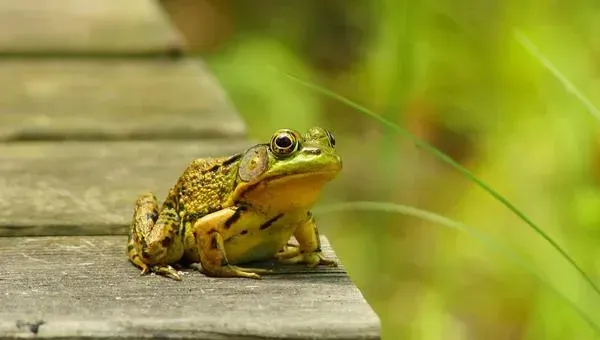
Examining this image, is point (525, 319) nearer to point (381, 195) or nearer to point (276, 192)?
point (381, 195)

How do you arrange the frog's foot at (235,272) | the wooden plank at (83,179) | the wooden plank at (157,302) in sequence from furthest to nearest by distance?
the wooden plank at (83,179) < the frog's foot at (235,272) < the wooden plank at (157,302)

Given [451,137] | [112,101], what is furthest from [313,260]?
[451,137]

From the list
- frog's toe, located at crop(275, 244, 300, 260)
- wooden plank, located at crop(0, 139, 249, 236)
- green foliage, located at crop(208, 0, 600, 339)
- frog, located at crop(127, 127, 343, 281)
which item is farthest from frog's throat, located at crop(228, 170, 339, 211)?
green foliage, located at crop(208, 0, 600, 339)

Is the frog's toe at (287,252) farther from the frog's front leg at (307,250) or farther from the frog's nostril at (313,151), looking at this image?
the frog's nostril at (313,151)

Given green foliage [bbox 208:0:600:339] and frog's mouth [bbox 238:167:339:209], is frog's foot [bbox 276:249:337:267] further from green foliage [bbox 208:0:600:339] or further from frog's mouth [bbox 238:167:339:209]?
green foliage [bbox 208:0:600:339]

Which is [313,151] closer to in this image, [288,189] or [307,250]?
[288,189]

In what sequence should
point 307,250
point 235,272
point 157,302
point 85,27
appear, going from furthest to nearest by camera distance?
1. point 85,27
2. point 307,250
3. point 235,272
4. point 157,302

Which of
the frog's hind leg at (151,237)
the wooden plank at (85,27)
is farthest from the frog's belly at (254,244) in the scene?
the wooden plank at (85,27)
